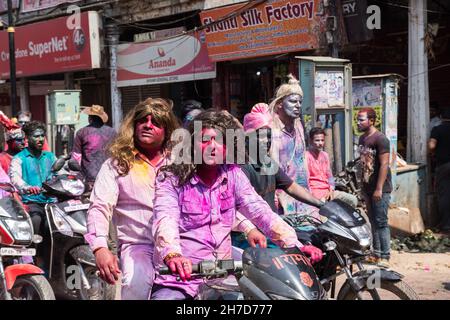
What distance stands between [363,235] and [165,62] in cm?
1083

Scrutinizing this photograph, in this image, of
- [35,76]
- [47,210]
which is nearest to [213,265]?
[47,210]

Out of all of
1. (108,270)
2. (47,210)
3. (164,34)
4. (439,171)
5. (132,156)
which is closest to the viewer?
(108,270)

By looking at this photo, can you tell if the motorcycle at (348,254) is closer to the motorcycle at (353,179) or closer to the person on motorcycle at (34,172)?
the person on motorcycle at (34,172)

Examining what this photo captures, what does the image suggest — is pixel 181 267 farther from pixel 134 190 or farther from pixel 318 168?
pixel 318 168

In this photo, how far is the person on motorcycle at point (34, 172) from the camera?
18.3 ft

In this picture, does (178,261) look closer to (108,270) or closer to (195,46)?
(108,270)

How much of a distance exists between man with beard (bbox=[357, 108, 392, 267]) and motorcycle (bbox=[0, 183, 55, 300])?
12.6 ft

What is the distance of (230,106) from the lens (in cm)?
1312

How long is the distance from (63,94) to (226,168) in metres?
10.2

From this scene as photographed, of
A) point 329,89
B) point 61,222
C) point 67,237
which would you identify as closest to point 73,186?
point 61,222

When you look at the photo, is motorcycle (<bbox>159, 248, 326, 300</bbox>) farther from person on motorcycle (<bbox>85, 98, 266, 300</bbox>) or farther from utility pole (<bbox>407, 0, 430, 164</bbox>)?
utility pole (<bbox>407, 0, 430, 164</bbox>)

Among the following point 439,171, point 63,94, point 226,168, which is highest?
point 63,94

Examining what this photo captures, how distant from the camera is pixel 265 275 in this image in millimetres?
2525

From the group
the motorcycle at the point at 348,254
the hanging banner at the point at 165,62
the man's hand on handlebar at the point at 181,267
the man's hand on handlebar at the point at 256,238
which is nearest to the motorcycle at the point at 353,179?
the motorcycle at the point at 348,254
